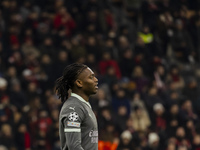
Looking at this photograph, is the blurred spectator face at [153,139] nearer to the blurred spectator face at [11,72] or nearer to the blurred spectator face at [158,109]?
the blurred spectator face at [158,109]

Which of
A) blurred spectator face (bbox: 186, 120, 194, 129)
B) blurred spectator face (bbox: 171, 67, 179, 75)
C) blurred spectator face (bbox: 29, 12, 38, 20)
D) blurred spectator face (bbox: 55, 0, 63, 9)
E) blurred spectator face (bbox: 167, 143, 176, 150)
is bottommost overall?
blurred spectator face (bbox: 167, 143, 176, 150)

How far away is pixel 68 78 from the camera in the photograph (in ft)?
15.3

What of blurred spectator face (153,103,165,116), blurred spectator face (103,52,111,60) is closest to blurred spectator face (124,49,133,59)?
blurred spectator face (103,52,111,60)

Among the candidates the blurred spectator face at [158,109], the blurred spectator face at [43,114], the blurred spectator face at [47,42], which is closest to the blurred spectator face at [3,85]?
the blurred spectator face at [43,114]

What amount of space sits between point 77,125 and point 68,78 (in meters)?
0.42

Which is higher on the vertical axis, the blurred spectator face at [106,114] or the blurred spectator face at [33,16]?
the blurred spectator face at [33,16]

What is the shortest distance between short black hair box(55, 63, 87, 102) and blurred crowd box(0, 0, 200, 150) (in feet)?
19.7

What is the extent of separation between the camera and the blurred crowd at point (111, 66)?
11.9 meters

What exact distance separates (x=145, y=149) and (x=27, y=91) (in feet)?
8.64

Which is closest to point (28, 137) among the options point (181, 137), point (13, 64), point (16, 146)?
point (16, 146)

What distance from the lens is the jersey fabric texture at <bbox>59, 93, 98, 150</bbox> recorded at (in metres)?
4.43

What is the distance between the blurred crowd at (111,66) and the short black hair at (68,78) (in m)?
6.01

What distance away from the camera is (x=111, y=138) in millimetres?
11320

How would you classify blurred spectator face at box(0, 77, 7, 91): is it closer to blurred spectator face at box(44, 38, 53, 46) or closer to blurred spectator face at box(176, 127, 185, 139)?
blurred spectator face at box(44, 38, 53, 46)
